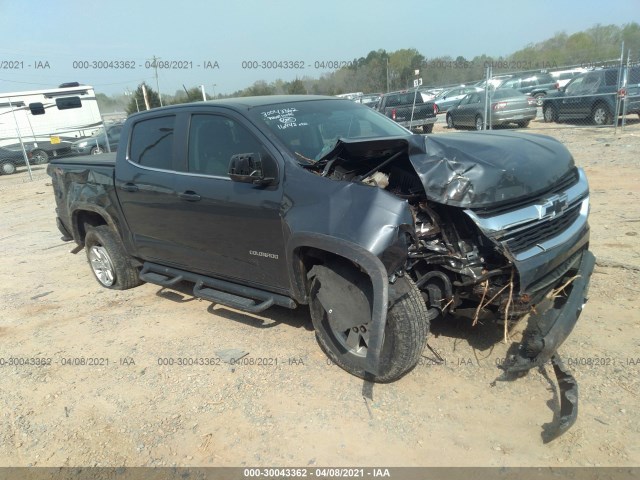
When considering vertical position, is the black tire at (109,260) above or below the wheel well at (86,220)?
below

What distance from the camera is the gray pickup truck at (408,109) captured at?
16.9 metres

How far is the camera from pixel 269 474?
2.72 meters

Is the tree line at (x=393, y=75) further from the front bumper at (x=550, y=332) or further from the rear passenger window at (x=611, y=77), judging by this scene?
the front bumper at (x=550, y=332)

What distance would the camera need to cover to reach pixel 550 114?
55.3 feet

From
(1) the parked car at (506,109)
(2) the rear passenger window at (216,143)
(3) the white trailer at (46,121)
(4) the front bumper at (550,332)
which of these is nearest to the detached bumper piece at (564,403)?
(4) the front bumper at (550,332)

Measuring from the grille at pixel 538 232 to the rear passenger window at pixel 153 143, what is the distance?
10.1 ft

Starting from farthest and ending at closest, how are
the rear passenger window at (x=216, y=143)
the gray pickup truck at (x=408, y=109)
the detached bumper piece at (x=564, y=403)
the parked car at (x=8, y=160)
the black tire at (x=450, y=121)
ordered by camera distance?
1. the parked car at (x=8, y=160)
2. the black tire at (x=450, y=121)
3. the gray pickup truck at (x=408, y=109)
4. the rear passenger window at (x=216, y=143)
5. the detached bumper piece at (x=564, y=403)

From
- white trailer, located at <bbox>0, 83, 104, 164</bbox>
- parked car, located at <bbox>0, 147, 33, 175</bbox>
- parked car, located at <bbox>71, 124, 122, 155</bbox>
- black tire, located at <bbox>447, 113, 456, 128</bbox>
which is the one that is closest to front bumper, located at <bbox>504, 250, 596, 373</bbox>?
black tire, located at <bbox>447, 113, 456, 128</bbox>

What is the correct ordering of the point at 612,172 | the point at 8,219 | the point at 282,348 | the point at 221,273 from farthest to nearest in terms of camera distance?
the point at 8,219, the point at 612,172, the point at 221,273, the point at 282,348

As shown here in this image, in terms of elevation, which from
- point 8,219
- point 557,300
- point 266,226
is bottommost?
point 8,219

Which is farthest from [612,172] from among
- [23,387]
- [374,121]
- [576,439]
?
[23,387]

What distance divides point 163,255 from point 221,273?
2.97 ft

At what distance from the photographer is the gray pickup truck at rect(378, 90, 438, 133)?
16.9m

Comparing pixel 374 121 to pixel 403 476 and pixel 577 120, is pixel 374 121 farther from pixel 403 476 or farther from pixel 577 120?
pixel 577 120
